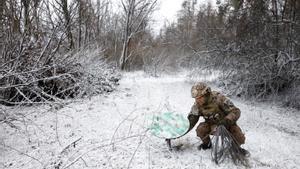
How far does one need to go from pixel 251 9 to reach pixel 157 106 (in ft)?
16.8

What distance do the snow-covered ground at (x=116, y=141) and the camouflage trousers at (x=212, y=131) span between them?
304mm

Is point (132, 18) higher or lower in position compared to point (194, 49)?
higher

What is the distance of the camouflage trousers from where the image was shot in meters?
3.89

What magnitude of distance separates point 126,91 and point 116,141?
5.11m

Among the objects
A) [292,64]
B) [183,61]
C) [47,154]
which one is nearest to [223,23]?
[183,61]

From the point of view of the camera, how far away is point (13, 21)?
571 cm

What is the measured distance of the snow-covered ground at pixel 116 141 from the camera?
12.3 feet

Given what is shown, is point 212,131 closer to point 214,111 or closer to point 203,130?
point 203,130

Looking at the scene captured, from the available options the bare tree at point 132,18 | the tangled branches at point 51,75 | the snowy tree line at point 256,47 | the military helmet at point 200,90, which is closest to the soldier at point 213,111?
the military helmet at point 200,90

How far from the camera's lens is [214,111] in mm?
3900

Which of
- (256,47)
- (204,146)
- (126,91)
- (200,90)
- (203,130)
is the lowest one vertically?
(204,146)

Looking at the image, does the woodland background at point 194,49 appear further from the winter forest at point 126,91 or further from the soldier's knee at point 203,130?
the soldier's knee at point 203,130

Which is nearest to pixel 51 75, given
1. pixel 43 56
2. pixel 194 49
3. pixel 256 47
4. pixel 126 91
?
pixel 43 56

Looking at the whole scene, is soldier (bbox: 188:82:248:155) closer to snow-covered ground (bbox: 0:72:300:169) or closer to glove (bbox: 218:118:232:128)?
glove (bbox: 218:118:232:128)
